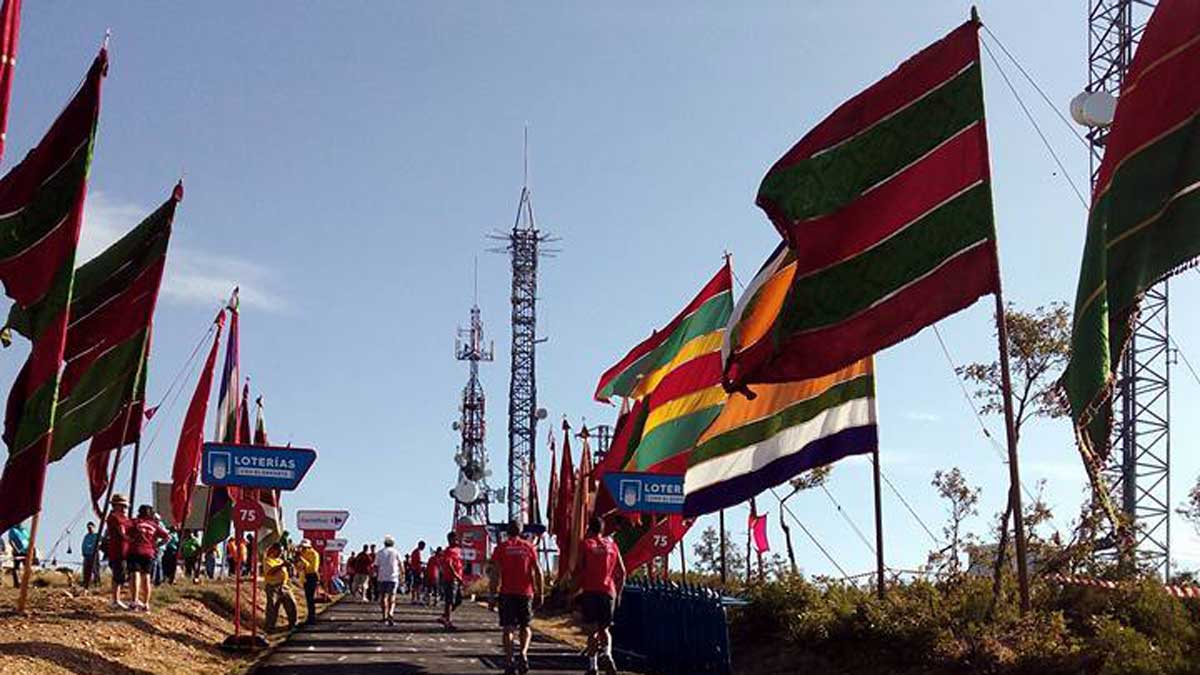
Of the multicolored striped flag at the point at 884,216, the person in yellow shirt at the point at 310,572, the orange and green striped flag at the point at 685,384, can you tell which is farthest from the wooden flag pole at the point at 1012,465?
the person in yellow shirt at the point at 310,572

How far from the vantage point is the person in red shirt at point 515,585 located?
16.6 metres

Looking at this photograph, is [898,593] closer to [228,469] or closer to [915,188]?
[915,188]

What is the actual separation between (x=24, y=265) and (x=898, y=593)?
33.0ft

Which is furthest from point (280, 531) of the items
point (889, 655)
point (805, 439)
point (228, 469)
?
point (889, 655)

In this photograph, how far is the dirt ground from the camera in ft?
45.2

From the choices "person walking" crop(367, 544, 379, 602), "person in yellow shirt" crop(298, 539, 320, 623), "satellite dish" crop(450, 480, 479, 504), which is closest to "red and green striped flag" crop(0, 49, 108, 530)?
"person in yellow shirt" crop(298, 539, 320, 623)

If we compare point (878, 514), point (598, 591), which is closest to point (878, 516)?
point (878, 514)

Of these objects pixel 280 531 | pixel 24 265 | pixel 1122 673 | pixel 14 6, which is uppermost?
pixel 14 6

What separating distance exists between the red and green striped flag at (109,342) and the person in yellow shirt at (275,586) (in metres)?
4.15

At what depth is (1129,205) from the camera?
28.6ft

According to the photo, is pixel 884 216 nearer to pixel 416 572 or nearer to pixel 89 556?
pixel 89 556

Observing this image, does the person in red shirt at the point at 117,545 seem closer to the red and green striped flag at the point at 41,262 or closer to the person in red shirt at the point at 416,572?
the red and green striped flag at the point at 41,262

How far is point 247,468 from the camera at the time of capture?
1811 cm

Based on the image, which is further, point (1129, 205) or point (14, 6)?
point (14, 6)
